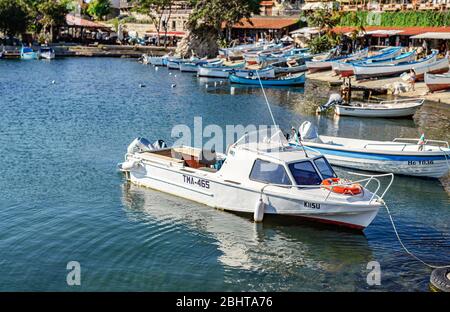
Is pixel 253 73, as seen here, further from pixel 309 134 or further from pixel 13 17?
pixel 13 17

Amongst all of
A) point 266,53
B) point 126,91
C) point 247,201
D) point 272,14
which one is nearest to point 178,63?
point 266,53

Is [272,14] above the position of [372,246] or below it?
above

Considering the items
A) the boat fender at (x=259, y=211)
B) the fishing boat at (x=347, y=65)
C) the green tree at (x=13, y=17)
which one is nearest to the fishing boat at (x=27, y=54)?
the green tree at (x=13, y=17)

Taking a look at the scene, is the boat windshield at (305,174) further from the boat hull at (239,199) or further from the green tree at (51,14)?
the green tree at (51,14)

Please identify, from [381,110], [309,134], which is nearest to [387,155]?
[309,134]

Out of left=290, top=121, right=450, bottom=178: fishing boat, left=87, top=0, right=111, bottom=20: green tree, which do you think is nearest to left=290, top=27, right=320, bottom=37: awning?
→ left=290, top=121, right=450, bottom=178: fishing boat

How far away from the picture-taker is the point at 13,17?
10631cm

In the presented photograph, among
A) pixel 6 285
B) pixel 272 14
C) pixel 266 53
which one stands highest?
pixel 272 14

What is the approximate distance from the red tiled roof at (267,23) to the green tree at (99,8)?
50.9 m

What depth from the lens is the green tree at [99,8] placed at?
150625 millimetres

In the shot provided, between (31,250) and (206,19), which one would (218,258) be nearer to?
(31,250)

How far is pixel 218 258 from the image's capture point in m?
19.9
